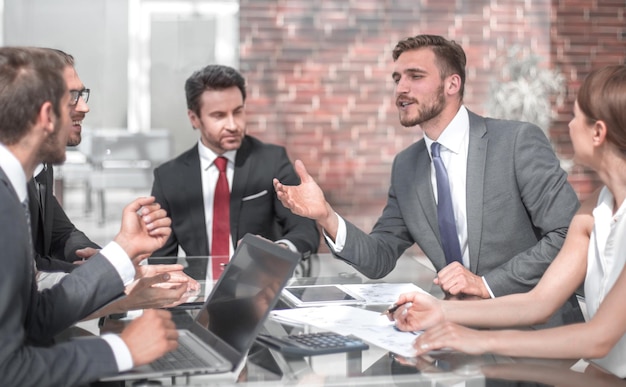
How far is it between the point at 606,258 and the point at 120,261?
1.11m

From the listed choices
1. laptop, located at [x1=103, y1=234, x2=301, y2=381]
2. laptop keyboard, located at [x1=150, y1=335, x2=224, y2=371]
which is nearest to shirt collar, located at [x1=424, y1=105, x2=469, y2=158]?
laptop, located at [x1=103, y1=234, x2=301, y2=381]

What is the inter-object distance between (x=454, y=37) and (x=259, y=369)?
5.04 m

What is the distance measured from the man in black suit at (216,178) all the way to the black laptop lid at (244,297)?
1.53 metres

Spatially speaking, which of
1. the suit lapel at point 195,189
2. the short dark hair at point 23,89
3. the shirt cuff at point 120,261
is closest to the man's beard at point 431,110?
the suit lapel at point 195,189

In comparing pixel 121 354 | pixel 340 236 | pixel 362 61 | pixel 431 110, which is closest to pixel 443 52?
pixel 431 110

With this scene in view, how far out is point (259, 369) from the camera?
5.29ft

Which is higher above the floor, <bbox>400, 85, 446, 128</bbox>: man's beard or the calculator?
<bbox>400, 85, 446, 128</bbox>: man's beard

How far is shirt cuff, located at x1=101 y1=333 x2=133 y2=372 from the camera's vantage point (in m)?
1.52

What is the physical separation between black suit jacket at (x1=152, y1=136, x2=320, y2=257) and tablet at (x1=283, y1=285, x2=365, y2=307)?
35.8 inches

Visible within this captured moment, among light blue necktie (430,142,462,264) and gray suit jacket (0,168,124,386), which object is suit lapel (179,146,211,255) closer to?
light blue necktie (430,142,462,264)

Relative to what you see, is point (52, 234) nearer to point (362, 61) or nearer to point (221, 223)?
point (221, 223)

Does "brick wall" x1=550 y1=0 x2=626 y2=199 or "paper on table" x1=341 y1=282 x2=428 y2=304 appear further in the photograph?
"brick wall" x1=550 y1=0 x2=626 y2=199

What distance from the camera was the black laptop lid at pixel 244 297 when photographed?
64.6 inches

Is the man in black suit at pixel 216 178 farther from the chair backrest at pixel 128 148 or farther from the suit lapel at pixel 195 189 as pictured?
the chair backrest at pixel 128 148
